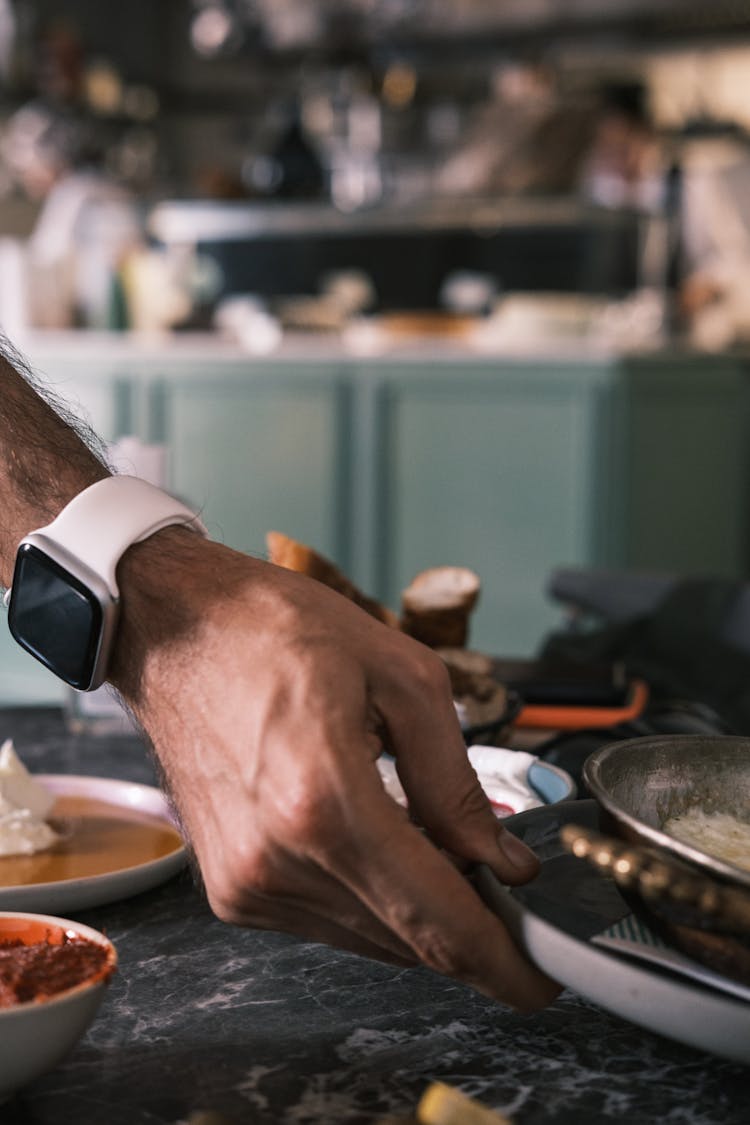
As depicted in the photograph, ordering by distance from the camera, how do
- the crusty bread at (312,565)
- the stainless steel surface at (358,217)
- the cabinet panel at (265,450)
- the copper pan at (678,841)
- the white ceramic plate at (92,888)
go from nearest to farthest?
the copper pan at (678,841), the white ceramic plate at (92,888), the crusty bread at (312,565), the cabinet panel at (265,450), the stainless steel surface at (358,217)

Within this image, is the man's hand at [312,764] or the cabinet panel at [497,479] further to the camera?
the cabinet panel at [497,479]

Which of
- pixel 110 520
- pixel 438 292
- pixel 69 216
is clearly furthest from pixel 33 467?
pixel 69 216

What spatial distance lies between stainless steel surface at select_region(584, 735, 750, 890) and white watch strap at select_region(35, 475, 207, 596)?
0.78 ft

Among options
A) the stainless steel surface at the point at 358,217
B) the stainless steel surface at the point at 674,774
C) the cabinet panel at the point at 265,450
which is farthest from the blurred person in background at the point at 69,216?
the stainless steel surface at the point at 674,774

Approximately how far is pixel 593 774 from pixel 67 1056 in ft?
0.86

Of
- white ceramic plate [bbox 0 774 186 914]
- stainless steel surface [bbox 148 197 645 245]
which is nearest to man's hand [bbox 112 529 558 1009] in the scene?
white ceramic plate [bbox 0 774 186 914]

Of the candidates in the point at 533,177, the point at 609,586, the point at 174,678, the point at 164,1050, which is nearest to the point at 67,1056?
the point at 164,1050

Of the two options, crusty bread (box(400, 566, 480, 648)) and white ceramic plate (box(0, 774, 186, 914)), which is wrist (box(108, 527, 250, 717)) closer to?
white ceramic plate (box(0, 774, 186, 914))

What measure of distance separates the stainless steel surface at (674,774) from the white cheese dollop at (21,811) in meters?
0.37

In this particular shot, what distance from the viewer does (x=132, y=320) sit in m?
4.41

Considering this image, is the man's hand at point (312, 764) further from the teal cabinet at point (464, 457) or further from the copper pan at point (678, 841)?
the teal cabinet at point (464, 457)

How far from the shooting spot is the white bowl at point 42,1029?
19.9 inches

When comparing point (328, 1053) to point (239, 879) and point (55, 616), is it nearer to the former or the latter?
point (239, 879)

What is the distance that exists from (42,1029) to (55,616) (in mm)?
205
